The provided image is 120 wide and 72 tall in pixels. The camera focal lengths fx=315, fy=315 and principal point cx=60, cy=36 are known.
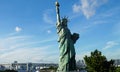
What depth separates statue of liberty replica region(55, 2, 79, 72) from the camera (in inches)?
1243

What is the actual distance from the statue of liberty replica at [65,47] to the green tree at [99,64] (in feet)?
57.5

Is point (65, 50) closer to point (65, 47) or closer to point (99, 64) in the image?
point (65, 47)

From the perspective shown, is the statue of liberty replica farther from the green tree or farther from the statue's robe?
the green tree

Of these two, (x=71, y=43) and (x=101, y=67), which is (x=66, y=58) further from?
(x=101, y=67)

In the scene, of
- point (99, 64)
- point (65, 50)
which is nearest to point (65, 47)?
point (65, 50)

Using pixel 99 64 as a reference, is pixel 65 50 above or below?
above

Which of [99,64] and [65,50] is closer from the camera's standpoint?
[65,50]

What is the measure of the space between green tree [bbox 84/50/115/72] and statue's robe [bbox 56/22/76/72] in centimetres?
1752

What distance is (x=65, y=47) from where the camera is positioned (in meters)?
32.0

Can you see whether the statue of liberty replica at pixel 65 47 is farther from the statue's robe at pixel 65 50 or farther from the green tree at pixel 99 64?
the green tree at pixel 99 64

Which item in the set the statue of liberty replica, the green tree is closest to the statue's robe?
the statue of liberty replica

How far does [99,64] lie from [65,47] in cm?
1829

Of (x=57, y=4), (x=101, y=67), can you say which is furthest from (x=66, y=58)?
(x=101, y=67)

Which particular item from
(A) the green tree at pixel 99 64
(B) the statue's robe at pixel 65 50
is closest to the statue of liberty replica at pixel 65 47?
(B) the statue's robe at pixel 65 50
